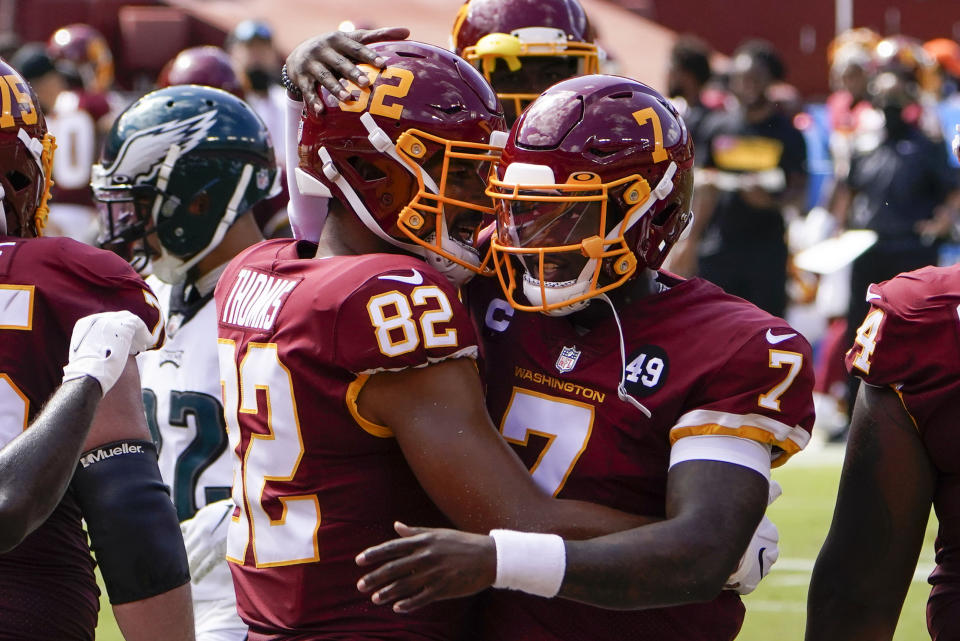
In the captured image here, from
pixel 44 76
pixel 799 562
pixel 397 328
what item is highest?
pixel 397 328

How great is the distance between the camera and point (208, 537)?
3.42 meters

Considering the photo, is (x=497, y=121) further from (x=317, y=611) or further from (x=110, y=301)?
(x=317, y=611)

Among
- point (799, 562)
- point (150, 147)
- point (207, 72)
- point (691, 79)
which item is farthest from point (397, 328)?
point (691, 79)

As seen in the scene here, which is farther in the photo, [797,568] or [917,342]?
[797,568]

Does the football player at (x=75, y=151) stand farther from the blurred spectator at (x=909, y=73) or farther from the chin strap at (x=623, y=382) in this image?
the chin strap at (x=623, y=382)

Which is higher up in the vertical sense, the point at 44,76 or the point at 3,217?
the point at 3,217

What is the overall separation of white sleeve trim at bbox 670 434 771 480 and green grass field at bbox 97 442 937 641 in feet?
9.69

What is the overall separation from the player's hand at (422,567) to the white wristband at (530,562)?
4cm

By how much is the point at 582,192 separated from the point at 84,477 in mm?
1069

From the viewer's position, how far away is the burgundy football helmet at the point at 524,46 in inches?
161

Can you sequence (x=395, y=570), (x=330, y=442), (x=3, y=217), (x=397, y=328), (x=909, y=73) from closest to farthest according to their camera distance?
(x=395, y=570) → (x=397, y=328) → (x=330, y=442) → (x=3, y=217) → (x=909, y=73)

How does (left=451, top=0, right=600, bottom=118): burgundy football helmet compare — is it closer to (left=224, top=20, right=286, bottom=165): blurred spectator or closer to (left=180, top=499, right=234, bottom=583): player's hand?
(left=180, top=499, right=234, bottom=583): player's hand

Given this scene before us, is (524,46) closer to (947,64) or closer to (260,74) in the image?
(260,74)

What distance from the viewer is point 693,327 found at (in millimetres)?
2562
